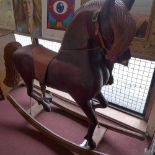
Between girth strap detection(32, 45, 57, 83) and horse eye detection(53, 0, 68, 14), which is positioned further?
horse eye detection(53, 0, 68, 14)

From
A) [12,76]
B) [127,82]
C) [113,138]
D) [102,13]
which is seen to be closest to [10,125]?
[12,76]

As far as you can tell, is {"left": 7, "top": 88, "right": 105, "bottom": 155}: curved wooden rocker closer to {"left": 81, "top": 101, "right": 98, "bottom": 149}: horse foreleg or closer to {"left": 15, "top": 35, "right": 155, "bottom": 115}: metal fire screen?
{"left": 81, "top": 101, "right": 98, "bottom": 149}: horse foreleg

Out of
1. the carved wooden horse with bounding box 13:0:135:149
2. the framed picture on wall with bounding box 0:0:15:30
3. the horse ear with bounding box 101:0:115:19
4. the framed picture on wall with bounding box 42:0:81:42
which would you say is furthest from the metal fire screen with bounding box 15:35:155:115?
the framed picture on wall with bounding box 0:0:15:30

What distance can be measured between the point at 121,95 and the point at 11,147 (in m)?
1.13

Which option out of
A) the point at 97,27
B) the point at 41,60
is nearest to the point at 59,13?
the point at 41,60

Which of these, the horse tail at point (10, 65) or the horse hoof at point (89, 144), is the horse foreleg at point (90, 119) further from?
the horse tail at point (10, 65)

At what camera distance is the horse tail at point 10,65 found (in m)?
1.65

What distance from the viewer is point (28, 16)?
1.75 meters

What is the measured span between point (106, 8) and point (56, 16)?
0.89 meters

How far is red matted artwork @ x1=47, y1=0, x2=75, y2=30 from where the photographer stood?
1.49 metres

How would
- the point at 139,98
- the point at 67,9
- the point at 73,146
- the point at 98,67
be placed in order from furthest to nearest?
1. the point at 139,98
2. the point at 67,9
3. the point at 73,146
4. the point at 98,67

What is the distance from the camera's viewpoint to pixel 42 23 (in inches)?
66.3

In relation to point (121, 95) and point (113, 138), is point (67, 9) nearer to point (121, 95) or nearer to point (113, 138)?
point (121, 95)

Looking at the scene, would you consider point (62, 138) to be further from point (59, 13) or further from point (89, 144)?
point (59, 13)
